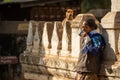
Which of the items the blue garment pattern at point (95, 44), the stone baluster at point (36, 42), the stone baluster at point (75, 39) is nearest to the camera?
the blue garment pattern at point (95, 44)

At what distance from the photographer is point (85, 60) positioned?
6.14 m

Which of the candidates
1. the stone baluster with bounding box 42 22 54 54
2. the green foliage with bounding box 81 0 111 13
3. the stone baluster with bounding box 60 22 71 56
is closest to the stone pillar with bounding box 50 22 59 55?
the stone baluster with bounding box 42 22 54 54

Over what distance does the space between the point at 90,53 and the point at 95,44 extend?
0.15m

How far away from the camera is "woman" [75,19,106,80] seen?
6.13m

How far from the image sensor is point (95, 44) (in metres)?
6.11

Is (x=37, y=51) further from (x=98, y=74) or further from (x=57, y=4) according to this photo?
(x=57, y=4)

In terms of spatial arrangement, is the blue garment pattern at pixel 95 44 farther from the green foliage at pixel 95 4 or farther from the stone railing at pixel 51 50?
the green foliage at pixel 95 4

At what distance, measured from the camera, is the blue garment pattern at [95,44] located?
6105 millimetres

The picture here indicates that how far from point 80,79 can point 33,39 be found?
283cm

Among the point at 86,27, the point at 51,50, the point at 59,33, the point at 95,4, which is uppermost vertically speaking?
the point at 95,4

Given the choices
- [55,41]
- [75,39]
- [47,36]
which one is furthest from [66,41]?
[47,36]

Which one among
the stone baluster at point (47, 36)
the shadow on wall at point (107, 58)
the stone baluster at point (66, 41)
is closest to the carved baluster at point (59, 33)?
the stone baluster at point (66, 41)

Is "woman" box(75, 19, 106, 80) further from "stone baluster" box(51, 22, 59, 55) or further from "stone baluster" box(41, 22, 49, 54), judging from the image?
"stone baluster" box(41, 22, 49, 54)

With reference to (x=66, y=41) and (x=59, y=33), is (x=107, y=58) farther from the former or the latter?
(x=59, y=33)
